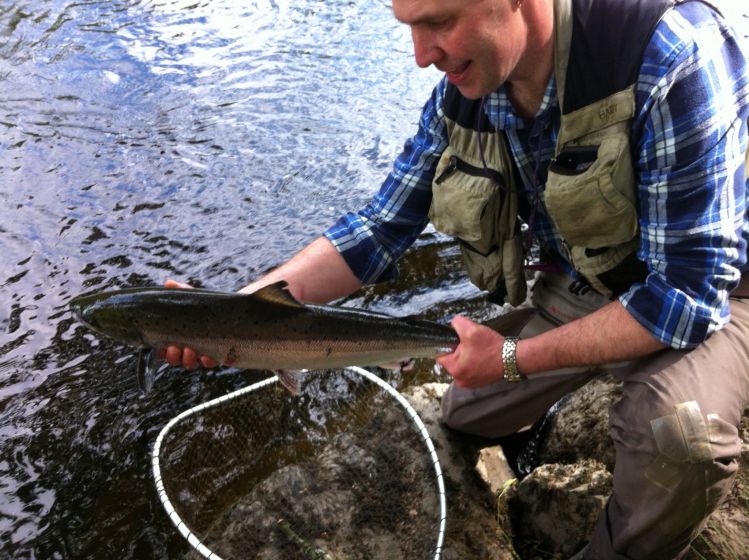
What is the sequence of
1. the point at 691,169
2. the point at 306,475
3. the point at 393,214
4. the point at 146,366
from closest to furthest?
1. the point at 691,169
2. the point at 146,366
3. the point at 306,475
4. the point at 393,214

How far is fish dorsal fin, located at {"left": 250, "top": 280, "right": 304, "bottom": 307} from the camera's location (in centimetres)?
322

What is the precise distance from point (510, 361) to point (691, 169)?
111 cm

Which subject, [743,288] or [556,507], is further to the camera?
[556,507]

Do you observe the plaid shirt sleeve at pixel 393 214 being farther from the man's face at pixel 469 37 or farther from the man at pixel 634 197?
the man's face at pixel 469 37

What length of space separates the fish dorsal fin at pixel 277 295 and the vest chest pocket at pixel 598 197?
1275 millimetres

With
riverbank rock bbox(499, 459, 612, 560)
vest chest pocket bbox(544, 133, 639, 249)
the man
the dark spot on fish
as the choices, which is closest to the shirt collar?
the man

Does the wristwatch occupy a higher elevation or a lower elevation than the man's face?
lower

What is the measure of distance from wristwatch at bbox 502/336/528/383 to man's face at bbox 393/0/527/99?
44.4 inches

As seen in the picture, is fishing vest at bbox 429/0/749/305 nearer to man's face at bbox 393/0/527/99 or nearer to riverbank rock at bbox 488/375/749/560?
man's face at bbox 393/0/527/99

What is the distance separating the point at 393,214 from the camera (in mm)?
3926

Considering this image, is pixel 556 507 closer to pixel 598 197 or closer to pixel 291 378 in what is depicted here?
pixel 291 378

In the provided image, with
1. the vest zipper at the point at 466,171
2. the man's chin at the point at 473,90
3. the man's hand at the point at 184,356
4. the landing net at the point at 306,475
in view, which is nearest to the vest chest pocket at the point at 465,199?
the vest zipper at the point at 466,171

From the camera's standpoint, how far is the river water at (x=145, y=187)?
4398mm

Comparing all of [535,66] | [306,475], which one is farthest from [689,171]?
[306,475]
